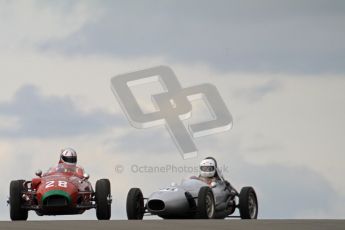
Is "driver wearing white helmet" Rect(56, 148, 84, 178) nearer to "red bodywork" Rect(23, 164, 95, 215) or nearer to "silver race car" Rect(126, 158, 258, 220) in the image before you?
"red bodywork" Rect(23, 164, 95, 215)

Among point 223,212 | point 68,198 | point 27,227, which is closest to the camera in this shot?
point 27,227

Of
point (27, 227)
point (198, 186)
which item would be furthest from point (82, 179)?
point (27, 227)

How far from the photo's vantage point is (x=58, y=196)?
123ft

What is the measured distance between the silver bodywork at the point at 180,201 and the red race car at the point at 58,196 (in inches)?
65.2

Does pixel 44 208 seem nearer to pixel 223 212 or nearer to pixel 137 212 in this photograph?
pixel 137 212

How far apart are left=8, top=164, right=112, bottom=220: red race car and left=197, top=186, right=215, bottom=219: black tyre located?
3.53 metres

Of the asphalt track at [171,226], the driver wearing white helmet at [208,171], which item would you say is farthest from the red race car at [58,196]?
the asphalt track at [171,226]

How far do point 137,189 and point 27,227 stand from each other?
12.7m

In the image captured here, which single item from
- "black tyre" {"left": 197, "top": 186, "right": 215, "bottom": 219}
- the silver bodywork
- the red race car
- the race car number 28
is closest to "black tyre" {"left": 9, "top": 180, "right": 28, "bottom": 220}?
the red race car

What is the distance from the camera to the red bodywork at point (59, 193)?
123 feet

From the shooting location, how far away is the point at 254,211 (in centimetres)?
4116

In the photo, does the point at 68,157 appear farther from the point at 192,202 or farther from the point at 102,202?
the point at 192,202

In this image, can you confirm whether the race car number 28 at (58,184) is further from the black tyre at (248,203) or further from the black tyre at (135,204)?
the black tyre at (248,203)

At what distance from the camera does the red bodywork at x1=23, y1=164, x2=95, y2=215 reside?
37.5m
